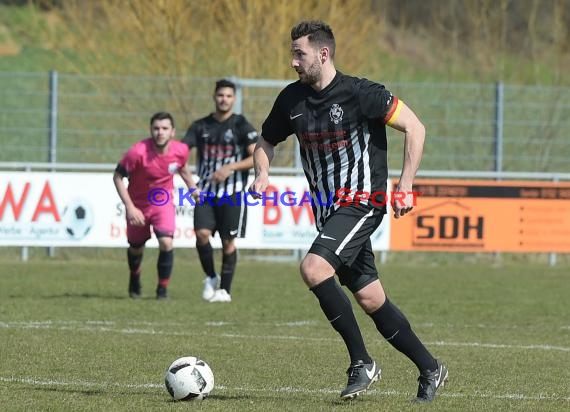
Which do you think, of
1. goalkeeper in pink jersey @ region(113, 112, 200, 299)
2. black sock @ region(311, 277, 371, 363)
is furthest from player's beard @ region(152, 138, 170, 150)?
black sock @ region(311, 277, 371, 363)

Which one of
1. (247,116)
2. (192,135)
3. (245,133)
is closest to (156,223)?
(192,135)

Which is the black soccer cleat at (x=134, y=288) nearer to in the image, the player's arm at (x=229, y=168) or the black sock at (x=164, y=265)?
the black sock at (x=164, y=265)

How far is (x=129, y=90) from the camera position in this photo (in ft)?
70.3

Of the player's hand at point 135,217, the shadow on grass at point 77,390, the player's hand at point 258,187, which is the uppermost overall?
the player's hand at point 258,187

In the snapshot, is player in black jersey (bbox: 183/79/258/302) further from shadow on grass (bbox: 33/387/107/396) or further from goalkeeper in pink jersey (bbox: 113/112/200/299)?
shadow on grass (bbox: 33/387/107/396)

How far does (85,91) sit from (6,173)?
320cm

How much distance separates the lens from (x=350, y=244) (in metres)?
7.18

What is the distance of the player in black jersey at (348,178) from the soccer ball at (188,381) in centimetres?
74

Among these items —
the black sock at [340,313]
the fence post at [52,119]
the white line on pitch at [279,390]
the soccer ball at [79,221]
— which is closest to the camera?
the black sock at [340,313]

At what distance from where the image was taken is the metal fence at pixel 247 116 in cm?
2002

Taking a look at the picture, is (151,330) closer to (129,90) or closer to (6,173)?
(6,173)

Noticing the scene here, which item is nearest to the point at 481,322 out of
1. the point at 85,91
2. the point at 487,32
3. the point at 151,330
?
the point at 151,330

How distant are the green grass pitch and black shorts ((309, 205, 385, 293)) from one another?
0.68 m

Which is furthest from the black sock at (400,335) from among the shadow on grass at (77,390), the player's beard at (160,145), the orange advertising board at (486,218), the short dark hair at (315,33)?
the orange advertising board at (486,218)
